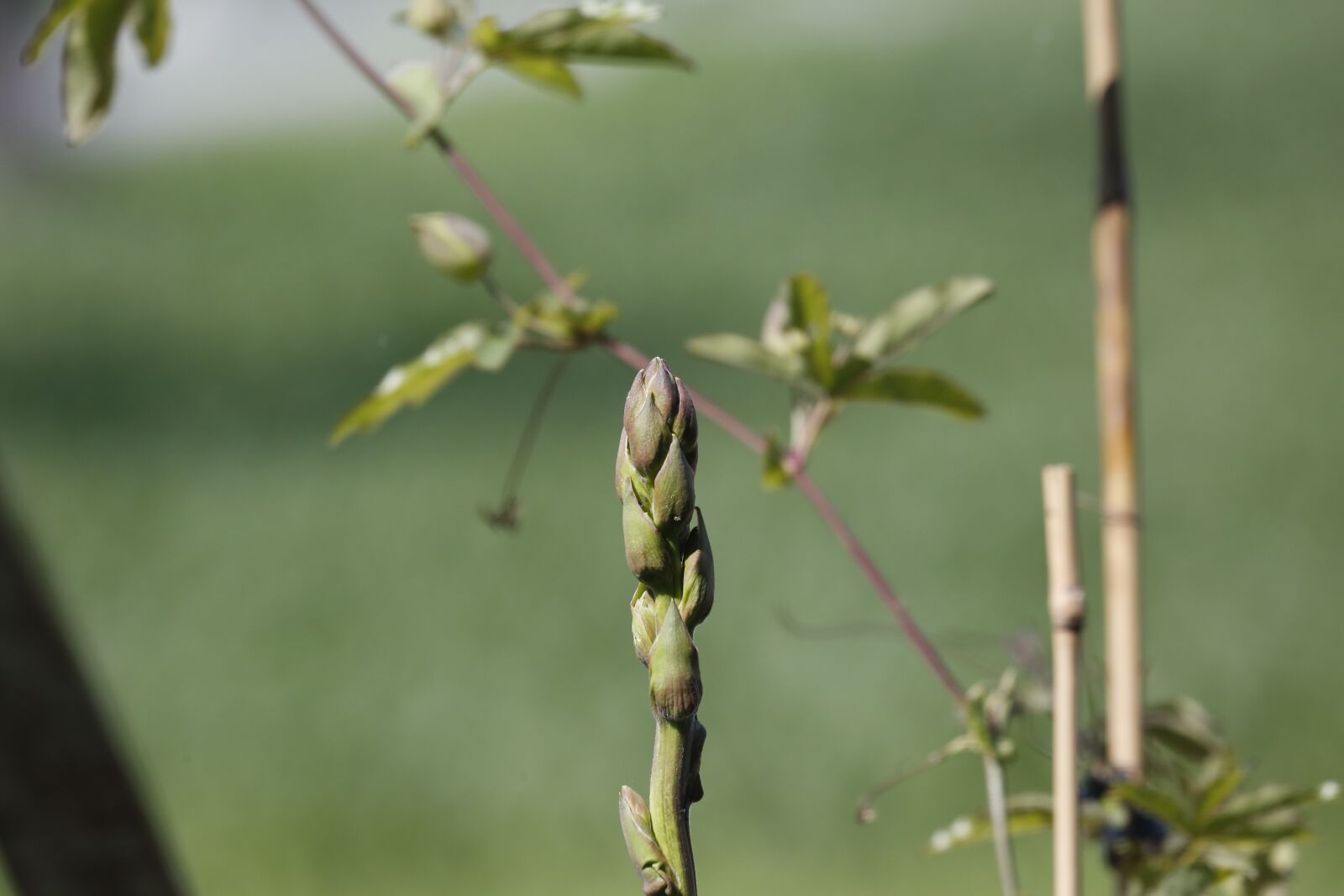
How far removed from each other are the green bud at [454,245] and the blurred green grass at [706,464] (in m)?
1.28

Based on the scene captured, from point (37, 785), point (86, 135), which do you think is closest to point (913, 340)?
point (86, 135)

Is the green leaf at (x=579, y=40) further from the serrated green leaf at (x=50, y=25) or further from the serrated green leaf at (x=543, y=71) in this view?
the serrated green leaf at (x=50, y=25)

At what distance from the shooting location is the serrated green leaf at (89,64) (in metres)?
0.50

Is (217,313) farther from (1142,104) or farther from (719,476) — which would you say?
(1142,104)

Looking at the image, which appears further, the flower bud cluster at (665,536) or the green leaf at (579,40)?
the green leaf at (579,40)

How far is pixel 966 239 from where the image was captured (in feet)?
7.54

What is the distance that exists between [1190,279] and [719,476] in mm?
833

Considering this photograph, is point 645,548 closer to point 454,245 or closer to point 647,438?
point 647,438

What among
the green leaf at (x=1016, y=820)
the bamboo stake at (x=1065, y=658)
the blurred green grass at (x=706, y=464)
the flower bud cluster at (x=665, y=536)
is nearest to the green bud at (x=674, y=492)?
the flower bud cluster at (x=665, y=536)

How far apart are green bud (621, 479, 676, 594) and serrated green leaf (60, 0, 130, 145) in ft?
1.29

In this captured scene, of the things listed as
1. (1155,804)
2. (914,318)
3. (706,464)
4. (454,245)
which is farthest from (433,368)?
(706,464)

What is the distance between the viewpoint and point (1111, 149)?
0.44 meters

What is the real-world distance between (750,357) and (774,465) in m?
0.04

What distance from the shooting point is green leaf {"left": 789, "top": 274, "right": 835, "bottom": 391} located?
462 millimetres
